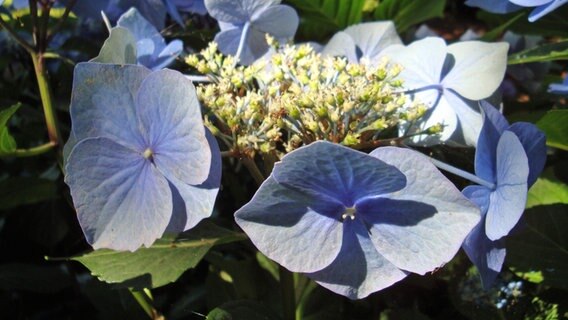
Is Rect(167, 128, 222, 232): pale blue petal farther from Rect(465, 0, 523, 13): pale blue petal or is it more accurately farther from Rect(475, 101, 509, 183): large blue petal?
Rect(465, 0, 523, 13): pale blue petal

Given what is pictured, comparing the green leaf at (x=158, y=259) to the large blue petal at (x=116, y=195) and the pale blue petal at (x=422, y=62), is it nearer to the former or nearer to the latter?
the large blue petal at (x=116, y=195)

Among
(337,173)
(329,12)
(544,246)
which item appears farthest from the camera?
(329,12)

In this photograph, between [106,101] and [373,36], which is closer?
[106,101]

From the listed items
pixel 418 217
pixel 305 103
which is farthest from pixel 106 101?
pixel 418 217

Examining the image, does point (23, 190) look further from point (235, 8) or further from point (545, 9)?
point (545, 9)

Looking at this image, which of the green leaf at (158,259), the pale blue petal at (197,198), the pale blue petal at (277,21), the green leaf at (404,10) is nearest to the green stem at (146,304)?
the green leaf at (158,259)

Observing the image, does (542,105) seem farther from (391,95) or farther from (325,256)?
(325,256)
